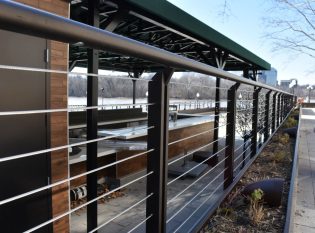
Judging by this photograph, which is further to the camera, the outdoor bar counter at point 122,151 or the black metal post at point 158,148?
the outdoor bar counter at point 122,151

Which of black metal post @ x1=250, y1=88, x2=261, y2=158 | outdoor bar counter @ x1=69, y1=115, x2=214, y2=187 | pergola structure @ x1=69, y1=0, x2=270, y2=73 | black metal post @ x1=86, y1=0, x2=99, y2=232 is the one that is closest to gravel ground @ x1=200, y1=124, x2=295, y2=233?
black metal post @ x1=250, y1=88, x2=261, y2=158

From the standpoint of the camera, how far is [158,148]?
1649mm

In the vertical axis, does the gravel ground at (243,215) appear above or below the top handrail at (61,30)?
below

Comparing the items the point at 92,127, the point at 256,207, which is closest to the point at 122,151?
the point at 92,127

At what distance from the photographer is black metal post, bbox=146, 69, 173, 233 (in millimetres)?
1626

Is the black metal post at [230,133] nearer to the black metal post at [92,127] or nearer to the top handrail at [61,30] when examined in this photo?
the black metal post at [92,127]

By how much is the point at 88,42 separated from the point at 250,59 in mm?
9767

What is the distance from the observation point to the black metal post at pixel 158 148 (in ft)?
5.33

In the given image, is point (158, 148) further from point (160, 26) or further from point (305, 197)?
point (160, 26)

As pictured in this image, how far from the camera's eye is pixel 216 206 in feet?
8.48

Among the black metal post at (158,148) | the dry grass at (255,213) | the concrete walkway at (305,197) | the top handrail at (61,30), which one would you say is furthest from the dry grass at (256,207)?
the top handrail at (61,30)

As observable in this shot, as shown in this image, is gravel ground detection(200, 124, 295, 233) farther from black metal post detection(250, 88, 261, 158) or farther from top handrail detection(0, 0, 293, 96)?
top handrail detection(0, 0, 293, 96)

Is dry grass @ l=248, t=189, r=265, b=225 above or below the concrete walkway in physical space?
above

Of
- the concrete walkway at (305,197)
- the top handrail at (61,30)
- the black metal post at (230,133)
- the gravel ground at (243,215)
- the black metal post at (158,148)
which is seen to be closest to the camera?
the top handrail at (61,30)
